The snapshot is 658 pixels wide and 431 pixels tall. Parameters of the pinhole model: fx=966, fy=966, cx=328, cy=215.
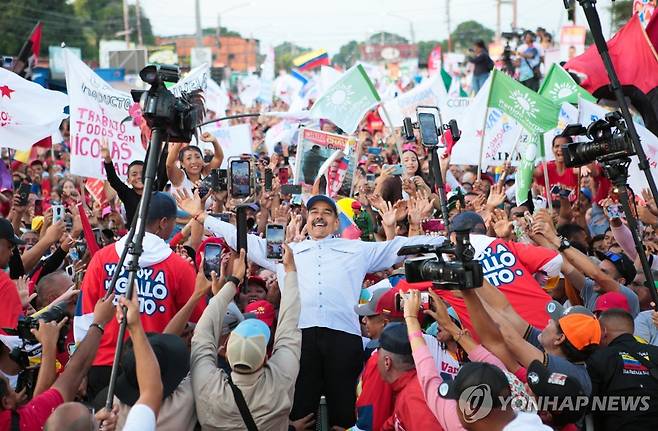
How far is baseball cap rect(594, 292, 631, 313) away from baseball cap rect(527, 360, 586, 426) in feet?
4.83

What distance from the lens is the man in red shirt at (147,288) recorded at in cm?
585

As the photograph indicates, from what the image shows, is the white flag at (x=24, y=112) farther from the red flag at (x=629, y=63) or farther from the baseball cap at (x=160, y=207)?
the red flag at (x=629, y=63)

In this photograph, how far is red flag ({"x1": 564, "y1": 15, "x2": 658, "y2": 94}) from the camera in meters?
9.72

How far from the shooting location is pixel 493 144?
12586 mm

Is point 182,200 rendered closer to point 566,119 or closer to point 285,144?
point 566,119

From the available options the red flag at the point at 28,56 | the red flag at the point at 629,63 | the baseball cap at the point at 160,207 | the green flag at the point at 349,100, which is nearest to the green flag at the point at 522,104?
the red flag at the point at 629,63

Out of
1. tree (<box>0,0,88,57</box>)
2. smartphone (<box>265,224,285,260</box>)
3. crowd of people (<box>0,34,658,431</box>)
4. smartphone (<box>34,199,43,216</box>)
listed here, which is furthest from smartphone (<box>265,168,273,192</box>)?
tree (<box>0,0,88,57</box>)

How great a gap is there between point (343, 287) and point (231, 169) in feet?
3.84

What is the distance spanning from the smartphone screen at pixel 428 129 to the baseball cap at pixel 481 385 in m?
2.50

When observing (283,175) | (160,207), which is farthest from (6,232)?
(283,175)

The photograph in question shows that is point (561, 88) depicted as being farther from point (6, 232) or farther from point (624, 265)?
point (6, 232)

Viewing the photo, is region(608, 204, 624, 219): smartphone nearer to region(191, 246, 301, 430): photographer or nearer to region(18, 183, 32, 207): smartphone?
region(191, 246, 301, 430): photographer

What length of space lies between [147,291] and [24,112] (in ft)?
16.0

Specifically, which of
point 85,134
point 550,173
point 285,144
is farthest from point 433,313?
point 285,144
